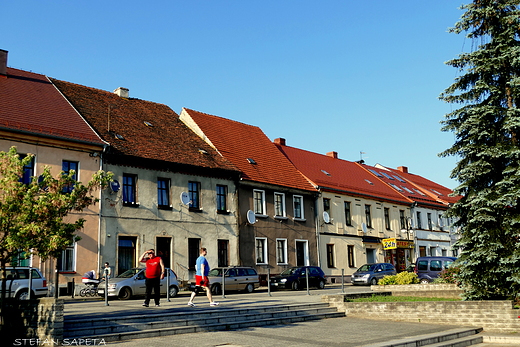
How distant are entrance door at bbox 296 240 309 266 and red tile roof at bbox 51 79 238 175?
26.2 feet

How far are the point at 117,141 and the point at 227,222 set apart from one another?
8.25 metres

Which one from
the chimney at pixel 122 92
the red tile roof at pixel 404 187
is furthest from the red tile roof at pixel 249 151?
the red tile roof at pixel 404 187

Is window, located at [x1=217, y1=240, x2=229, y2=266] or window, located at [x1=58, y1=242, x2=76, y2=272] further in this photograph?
window, located at [x1=217, y1=240, x2=229, y2=266]

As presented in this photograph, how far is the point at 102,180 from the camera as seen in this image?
41.8ft

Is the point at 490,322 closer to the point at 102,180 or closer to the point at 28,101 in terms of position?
the point at 102,180

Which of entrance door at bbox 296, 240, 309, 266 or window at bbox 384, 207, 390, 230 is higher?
window at bbox 384, 207, 390, 230

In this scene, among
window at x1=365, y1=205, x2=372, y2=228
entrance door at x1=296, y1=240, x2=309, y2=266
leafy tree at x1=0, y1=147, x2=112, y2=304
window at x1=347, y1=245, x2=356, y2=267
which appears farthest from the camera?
window at x1=365, y1=205, x2=372, y2=228

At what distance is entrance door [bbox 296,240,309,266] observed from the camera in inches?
1452

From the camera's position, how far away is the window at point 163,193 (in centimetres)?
2909

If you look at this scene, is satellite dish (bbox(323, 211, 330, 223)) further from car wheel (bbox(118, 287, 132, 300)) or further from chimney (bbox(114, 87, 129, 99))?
car wheel (bbox(118, 287, 132, 300))

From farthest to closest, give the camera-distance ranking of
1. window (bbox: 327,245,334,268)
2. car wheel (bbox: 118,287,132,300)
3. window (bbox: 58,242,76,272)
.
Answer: window (bbox: 327,245,334,268)
window (bbox: 58,242,76,272)
car wheel (bbox: 118,287,132,300)

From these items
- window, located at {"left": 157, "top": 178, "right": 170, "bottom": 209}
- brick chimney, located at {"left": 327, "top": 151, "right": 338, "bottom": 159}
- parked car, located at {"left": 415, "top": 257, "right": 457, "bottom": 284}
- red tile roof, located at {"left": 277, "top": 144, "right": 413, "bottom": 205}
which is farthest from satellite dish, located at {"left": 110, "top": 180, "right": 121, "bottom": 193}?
brick chimney, located at {"left": 327, "top": 151, "right": 338, "bottom": 159}

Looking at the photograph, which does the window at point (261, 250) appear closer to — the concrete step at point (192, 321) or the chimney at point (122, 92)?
the chimney at point (122, 92)

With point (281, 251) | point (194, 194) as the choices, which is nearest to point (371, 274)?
point (281, 251)
